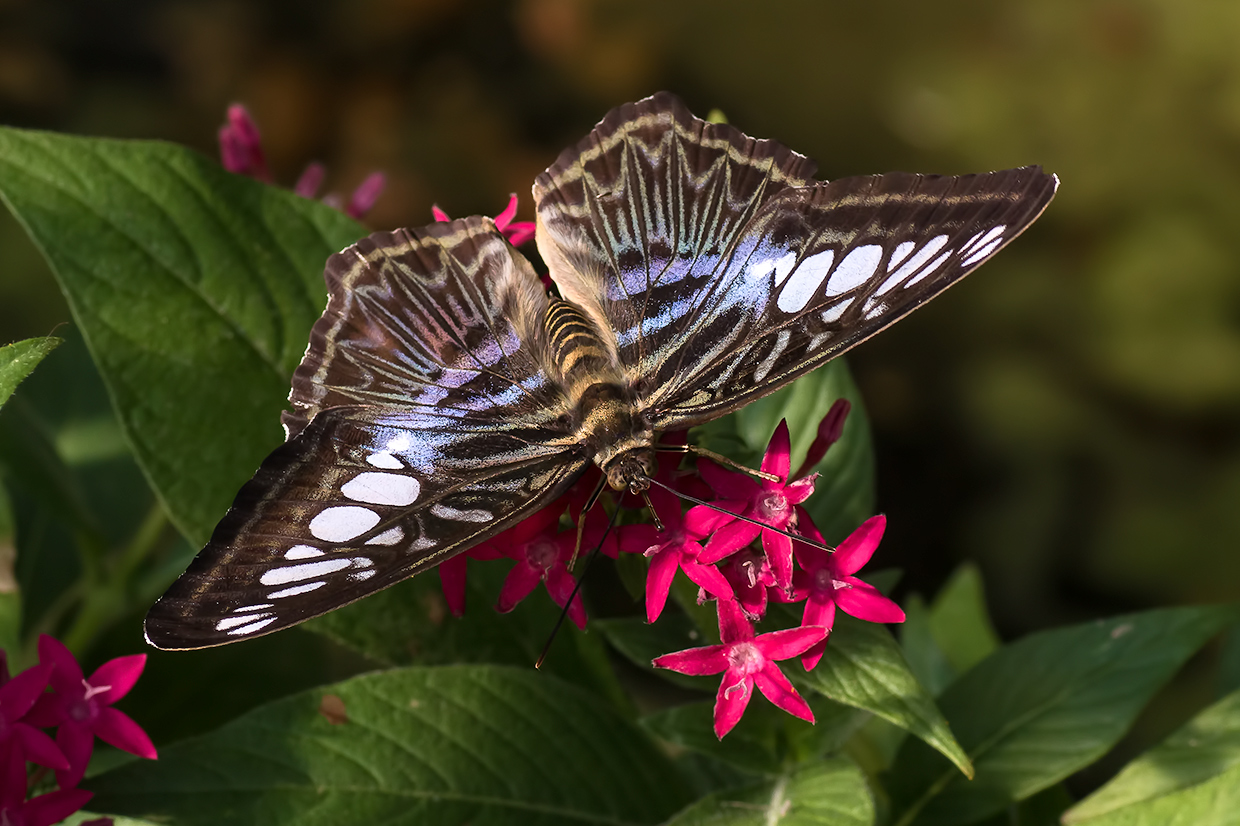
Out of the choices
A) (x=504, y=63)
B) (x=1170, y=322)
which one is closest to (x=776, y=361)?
(x=1170, y=322)

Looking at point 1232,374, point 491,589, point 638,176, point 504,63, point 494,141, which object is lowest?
point 491,589

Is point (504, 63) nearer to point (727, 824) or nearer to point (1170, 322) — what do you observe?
point (1170, 322)

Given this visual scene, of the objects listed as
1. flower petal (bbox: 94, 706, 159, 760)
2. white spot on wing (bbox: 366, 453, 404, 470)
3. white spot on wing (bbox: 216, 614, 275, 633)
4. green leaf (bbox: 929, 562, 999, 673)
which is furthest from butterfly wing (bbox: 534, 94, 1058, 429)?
green leaf (bbox: 929, 562, 999, 673)

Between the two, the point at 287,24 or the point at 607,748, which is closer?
the point at 607,748

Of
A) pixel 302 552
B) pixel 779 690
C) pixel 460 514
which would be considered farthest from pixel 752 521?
pixel 302 552

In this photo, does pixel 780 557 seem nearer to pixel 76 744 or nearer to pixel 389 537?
pixel 389 537

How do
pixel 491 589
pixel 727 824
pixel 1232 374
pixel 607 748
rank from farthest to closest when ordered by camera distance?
pixel 1232 374, pixel 491 589, pixel 607 748, pixel 727 824

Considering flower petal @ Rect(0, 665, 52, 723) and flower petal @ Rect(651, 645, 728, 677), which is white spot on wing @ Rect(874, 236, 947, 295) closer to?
flower petal @ Rect(651, 645, 728, 677)
